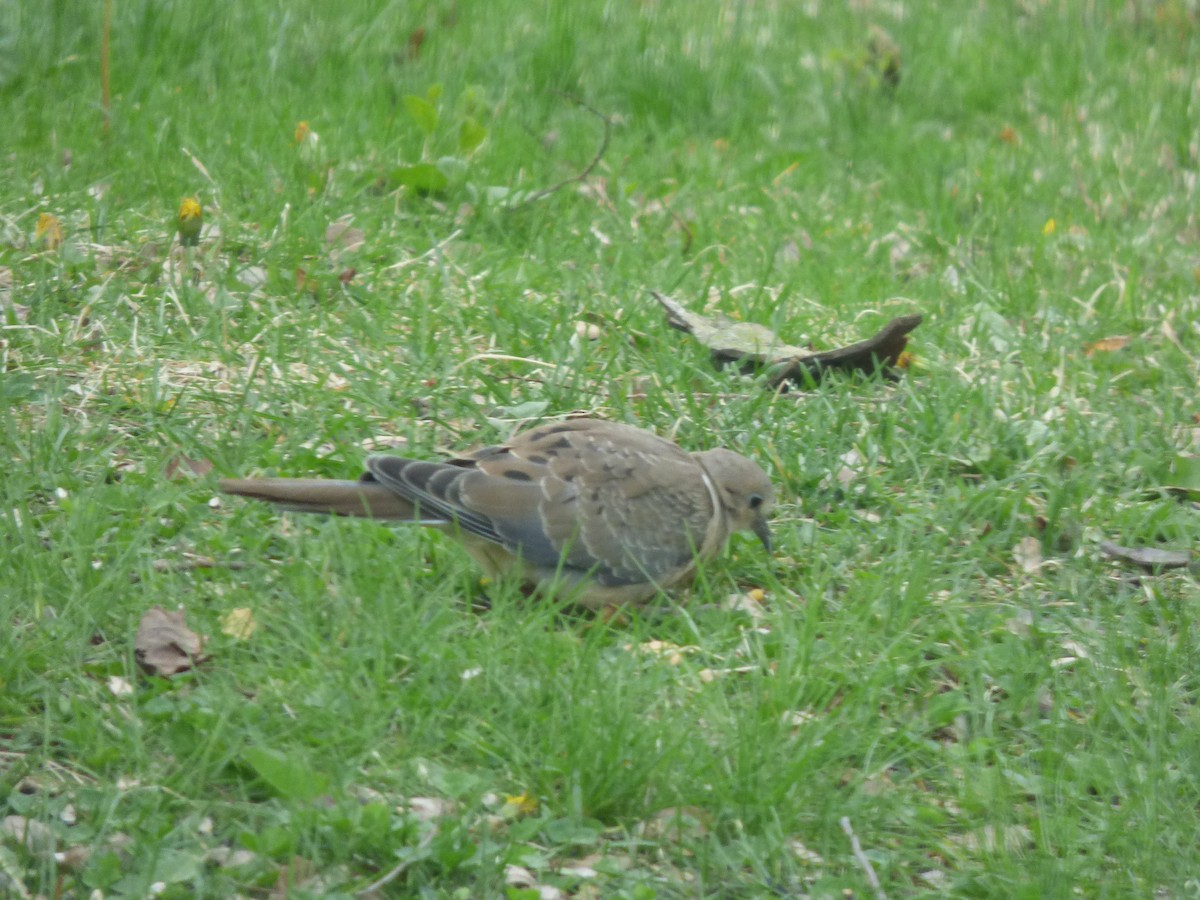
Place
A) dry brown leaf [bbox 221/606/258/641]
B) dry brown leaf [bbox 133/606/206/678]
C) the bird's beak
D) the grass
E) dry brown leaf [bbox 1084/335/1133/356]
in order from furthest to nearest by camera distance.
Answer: dry brown leaf [bbox 1084/335/1133/356] → the bird's beak → dry brown leaf [bbox 221/606/258/641] → dry brown leaf [bbox 133/606/206/678] → the grass

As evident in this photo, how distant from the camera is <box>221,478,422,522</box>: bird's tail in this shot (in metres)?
4.10

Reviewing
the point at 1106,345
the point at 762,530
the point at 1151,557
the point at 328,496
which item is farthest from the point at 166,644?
the point at 1106,345

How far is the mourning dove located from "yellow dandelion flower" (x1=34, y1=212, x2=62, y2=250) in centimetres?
235

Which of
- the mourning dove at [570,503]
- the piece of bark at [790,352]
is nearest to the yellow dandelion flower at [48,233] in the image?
the mourning dove at [570,503]

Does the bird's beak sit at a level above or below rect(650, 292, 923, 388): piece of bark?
below

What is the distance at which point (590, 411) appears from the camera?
5.39m

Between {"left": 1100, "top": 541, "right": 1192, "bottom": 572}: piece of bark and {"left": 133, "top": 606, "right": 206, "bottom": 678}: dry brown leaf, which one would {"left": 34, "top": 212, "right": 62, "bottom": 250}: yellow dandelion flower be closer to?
{"left": 133, "top": 606, "right": 206, "bottom": 678}: dry brown leaf

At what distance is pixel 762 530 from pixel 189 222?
108 inches

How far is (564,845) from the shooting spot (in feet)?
11.4

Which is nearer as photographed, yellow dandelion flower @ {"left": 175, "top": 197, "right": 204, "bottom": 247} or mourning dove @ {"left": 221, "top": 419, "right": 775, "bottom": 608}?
mourning dove @ {"left": 221, "top": 419, "right": 775, "bottom": 608}

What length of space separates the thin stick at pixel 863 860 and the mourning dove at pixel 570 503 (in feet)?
3.44

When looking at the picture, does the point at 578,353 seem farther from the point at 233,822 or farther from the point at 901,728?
the point at 233,822

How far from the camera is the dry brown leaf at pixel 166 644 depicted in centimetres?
381

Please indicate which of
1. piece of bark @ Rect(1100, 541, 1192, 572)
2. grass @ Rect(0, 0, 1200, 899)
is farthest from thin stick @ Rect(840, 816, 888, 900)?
piece of bark @ Rect(1100, 541, 1192, 572)
